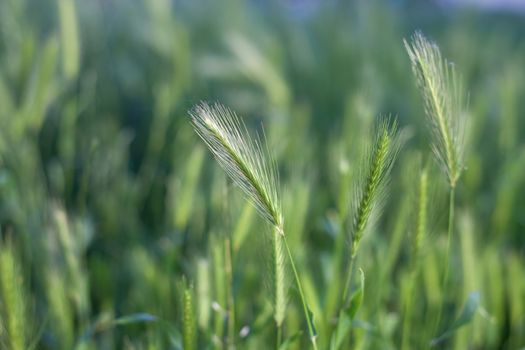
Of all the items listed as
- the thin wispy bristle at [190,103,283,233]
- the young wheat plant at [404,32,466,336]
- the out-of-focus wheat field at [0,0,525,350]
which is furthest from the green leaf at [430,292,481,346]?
the thin wispy bristle at [190,103,283,233]

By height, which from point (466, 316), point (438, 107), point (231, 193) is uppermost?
point (438, 107)

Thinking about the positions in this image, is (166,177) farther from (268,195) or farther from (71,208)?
(268,195)

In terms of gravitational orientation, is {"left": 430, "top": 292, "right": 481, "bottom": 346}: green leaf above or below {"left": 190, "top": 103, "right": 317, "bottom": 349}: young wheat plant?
below

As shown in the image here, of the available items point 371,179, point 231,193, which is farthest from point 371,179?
point 231,193

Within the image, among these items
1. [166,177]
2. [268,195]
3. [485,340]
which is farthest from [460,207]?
[268,195]

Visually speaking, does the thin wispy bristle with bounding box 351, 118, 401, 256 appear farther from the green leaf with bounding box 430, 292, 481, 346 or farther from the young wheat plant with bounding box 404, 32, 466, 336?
the green leaf with bounding box 430, 292, 481, 346

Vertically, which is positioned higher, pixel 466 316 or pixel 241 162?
pixel 241 162

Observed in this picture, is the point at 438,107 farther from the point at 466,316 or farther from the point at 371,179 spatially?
the point at 466,316
